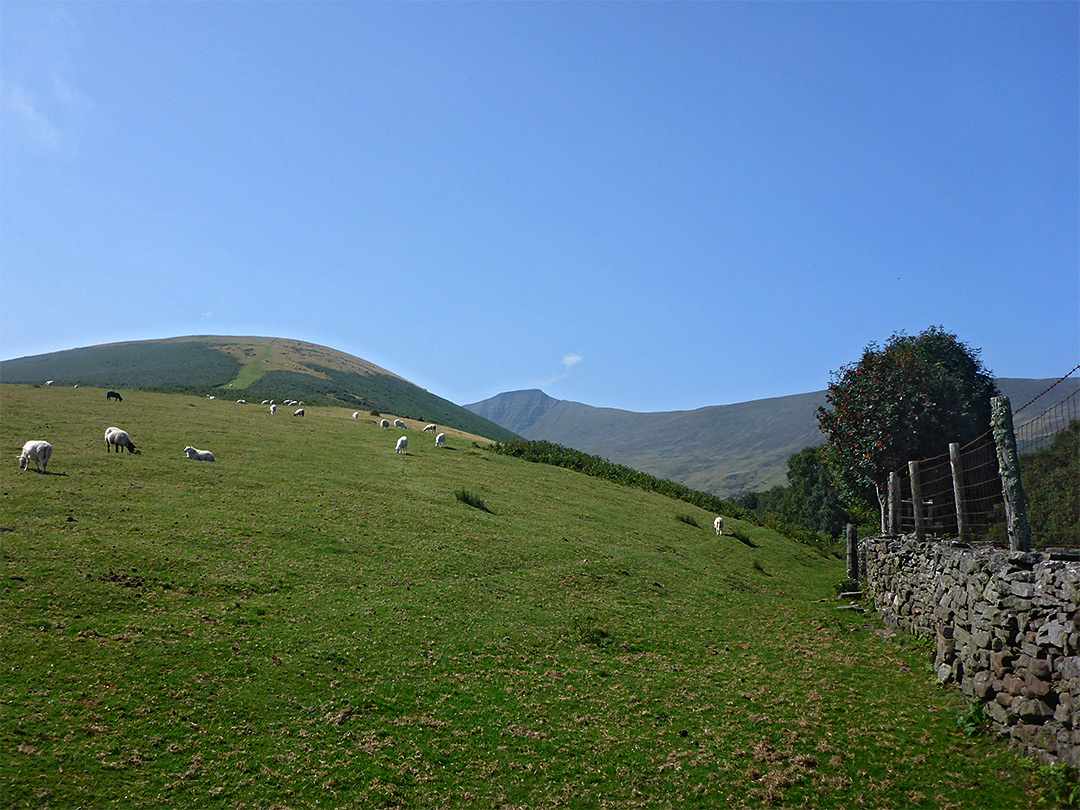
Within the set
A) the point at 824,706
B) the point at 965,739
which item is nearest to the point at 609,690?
the point at 824,706

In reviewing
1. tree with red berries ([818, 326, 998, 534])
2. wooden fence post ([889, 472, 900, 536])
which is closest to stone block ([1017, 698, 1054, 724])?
wooden fence post ([889, 472, 900, 536])

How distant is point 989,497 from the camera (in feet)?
45.4

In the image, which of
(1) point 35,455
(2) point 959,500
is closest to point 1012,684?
(2) point 959,500

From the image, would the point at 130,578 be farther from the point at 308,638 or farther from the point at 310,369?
the point at 310,369

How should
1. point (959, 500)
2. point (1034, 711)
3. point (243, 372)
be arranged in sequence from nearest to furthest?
point (1034, 711) → point (959, 500) → point (243, 372)

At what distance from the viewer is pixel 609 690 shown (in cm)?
1379

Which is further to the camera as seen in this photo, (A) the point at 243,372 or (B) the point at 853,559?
(A) the point at 243,372

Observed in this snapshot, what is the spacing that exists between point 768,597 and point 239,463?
2691 cm

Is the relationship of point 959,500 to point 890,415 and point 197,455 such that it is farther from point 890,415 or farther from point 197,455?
point 197,455

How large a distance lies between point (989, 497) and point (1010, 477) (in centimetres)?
169

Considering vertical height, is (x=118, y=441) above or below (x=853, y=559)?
above

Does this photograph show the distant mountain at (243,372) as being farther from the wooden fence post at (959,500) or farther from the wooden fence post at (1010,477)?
the wooden fence post at (1010,477)

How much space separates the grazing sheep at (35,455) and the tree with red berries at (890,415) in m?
45.5

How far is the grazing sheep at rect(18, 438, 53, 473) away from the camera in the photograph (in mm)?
24730
